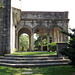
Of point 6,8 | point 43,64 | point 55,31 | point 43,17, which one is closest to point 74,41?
point 43,64

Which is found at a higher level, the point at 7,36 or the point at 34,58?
the point at 7,36

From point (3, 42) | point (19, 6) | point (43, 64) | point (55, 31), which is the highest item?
point (19, 6)

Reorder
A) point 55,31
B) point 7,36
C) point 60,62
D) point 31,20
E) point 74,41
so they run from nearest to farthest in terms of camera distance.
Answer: point 74,41, point 60,62, point 7,36, point 31,20, point 55,31

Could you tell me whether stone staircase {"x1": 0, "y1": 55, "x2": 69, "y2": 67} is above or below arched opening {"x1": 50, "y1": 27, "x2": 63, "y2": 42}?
below

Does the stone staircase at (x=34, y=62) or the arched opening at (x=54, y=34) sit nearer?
the stone staircase at (x=34, y=62)

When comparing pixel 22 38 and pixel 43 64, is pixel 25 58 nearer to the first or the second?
pixel 43 64

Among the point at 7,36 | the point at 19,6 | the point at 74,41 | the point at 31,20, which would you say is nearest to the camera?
the point at 74,41

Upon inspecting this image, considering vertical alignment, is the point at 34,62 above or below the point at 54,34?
below

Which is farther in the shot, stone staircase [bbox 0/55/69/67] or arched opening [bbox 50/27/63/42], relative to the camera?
arched opening [bbox 50/27/63/42]

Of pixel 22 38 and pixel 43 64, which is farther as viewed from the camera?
pixel 22 38

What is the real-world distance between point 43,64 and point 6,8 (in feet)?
21.9

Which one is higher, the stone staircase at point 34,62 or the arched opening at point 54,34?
the arched opening at point 54,34

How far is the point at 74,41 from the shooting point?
19.5 feet

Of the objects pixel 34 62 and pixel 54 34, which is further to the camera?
pixel 54 34
